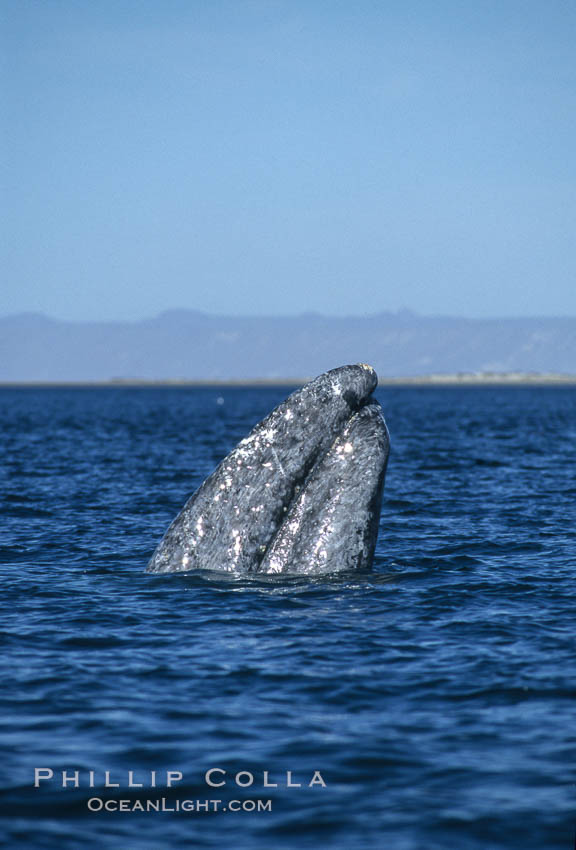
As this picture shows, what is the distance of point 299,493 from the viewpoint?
1225 cm

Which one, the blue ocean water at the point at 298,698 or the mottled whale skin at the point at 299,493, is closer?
the blue ocean water at the point at 298,698

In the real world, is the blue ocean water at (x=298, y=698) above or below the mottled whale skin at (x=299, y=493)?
below

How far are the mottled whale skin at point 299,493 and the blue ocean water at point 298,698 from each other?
317 mm

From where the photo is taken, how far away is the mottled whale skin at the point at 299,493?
476 inches

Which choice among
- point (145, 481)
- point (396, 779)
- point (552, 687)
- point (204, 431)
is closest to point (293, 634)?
point (552, 687)

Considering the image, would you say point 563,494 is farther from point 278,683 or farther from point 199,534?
point 278,683

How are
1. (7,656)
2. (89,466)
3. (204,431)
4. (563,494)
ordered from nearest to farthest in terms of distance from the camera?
(7,656) → (563,494) → (89,466) → (204,431)

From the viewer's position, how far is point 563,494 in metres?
24.4

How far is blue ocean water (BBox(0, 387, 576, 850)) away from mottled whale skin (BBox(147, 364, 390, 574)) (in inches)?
12.5

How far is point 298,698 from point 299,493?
372cm

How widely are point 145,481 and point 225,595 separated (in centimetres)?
1652

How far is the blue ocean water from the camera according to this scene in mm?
6723

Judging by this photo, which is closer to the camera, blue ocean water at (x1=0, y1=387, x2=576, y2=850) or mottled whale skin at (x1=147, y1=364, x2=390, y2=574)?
blue ocean water at (x1=0, y1=387, x2=576, y2=850)

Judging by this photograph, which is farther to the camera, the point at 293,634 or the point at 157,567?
the point at 157,567
